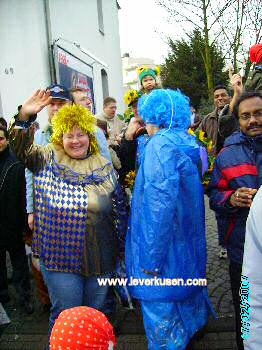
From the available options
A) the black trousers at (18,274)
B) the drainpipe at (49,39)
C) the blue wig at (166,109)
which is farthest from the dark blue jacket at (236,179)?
the drainpipe at (49,39)

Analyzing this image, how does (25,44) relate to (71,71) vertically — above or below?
above

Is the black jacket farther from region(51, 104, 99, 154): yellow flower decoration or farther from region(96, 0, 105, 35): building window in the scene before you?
region(96, 0, 105, 35): building window

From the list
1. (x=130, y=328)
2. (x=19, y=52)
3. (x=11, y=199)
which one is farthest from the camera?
(x=19, y=52)

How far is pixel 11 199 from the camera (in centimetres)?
347

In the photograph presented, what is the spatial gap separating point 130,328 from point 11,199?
1613mm

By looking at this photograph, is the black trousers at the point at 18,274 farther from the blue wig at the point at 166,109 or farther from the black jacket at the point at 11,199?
the blue wig at the point at 166,109

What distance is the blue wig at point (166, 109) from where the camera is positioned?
2.38 meters

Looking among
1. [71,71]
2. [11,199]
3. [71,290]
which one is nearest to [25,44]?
[71,71]

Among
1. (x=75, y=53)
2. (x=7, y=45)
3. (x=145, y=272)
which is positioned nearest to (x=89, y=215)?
(x=145, y=272)

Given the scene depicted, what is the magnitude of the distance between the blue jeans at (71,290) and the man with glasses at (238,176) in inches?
33.9

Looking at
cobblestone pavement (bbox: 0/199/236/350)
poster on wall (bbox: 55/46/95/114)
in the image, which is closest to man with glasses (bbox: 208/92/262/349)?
cobblestone pavement (bbox: 0/199/236/350)

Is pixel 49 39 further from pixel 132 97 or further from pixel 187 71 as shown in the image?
pixel 187 71

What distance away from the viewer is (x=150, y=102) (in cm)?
242

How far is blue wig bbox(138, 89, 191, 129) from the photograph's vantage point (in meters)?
2.38
